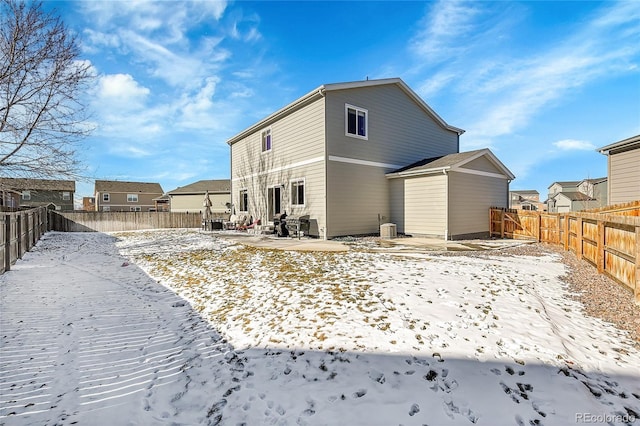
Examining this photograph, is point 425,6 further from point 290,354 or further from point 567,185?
point 567,185

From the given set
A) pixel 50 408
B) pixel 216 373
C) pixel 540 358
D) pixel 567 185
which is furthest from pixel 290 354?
pixel 567 185

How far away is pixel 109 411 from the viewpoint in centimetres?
263

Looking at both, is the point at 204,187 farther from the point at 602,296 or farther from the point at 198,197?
the point at 602,296

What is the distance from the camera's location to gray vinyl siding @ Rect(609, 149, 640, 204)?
10.9 metres

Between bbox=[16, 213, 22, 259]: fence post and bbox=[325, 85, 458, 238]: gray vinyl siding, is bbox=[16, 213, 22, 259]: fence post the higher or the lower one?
the lower one

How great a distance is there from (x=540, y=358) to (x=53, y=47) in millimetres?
14622

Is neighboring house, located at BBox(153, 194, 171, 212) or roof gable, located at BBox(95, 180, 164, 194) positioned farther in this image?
neighboring house, located at BBox(153, 194, 171, 212)

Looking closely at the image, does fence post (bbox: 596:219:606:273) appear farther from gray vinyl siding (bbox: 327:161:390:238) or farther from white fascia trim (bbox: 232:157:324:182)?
white fascia trim (bbox: 232:157:324:182)

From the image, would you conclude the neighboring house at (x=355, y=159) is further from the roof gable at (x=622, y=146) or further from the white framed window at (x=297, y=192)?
the roof gable at (x=622, y=146)

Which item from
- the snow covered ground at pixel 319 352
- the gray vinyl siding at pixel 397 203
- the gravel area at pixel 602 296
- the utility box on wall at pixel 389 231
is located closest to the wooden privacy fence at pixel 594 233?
the gravel area at pixel 602 296

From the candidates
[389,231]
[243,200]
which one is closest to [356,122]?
[389,231]

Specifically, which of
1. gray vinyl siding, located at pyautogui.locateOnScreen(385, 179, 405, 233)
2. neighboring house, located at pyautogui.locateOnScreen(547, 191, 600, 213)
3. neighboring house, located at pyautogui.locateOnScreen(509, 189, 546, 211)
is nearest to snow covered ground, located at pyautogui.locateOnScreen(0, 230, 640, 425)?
gray vinyl siding, located at pyautogui.locateOnScreen(385, 179, 405, 233)

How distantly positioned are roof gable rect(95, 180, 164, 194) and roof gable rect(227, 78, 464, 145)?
34.9 metres

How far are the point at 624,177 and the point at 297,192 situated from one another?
13.7 metres
